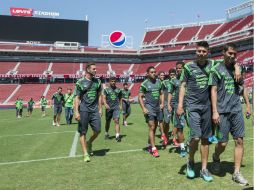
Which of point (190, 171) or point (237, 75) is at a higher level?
point (237, 75)

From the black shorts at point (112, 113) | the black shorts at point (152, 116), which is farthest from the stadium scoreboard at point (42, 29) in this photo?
the black shorts at point (152, 116)

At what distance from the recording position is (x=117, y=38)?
69688 mm

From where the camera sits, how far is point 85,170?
6359mm

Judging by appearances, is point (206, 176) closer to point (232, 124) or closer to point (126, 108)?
point (232, 124)

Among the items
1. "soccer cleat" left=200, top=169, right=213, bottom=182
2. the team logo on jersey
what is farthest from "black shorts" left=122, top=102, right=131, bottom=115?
the team logo on jersey

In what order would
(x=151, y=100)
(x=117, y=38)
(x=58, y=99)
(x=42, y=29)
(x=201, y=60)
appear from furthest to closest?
(x=117, y=38)
(x=42, y=29)
(x=58, y=99)
(x=151, y=100)
(x=201, y=60)

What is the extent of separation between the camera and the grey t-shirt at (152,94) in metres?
7.94

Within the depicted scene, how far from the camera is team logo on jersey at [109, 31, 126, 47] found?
69125 millimetres

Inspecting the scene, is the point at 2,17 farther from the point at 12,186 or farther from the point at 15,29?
the point at 12,186

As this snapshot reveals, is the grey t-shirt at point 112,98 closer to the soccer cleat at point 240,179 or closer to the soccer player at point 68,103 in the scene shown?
the soccer player at point 68,103

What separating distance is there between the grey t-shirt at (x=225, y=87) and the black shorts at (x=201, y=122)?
22 centimetres

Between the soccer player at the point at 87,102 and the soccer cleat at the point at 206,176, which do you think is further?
the soccer player at the point at 87,102

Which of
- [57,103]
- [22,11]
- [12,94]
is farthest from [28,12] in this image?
[57,103]

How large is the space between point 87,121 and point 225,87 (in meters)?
3.47
